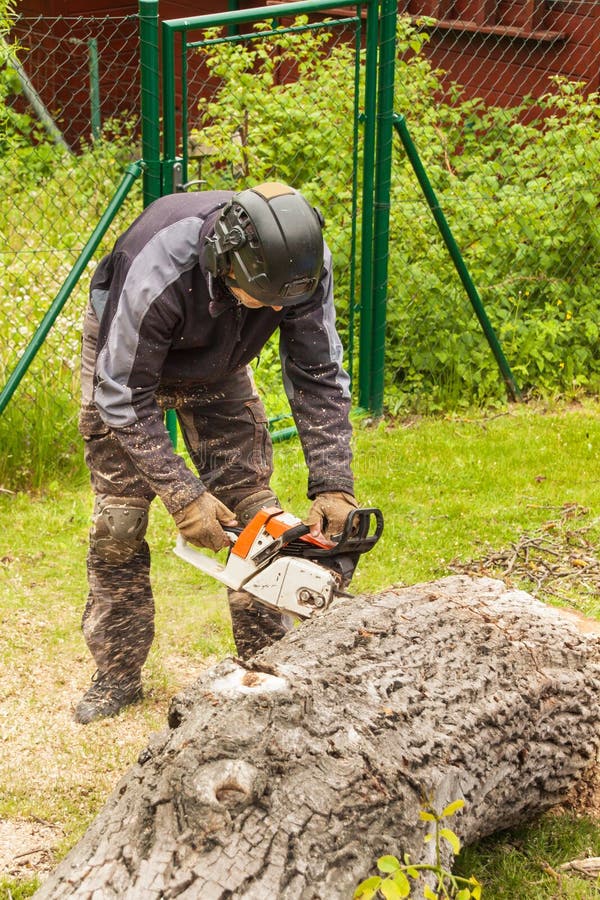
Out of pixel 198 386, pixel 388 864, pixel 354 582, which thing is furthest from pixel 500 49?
pixel 388 864

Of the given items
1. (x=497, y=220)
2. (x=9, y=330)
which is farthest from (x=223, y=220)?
(x=497, y=220)

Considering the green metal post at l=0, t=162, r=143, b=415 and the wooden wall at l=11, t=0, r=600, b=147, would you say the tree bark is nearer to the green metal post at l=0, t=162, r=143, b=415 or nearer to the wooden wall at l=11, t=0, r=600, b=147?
the green metal post at l=0, t=162, r=143, b=415

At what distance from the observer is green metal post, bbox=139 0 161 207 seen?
213 inches

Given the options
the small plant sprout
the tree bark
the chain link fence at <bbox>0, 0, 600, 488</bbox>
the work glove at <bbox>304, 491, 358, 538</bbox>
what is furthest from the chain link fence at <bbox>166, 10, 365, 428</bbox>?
the small plant sprout

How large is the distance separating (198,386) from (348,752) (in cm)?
179

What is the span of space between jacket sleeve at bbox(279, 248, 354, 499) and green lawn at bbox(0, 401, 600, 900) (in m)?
1.17

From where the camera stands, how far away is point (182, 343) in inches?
142

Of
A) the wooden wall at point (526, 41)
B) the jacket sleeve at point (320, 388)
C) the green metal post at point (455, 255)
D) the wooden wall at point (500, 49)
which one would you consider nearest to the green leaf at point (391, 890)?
the jacket sleeve at point (320, 388)

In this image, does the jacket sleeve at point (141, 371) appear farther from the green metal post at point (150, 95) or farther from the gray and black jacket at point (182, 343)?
the green metal post at point (150, 95)

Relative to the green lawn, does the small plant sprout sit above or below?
above

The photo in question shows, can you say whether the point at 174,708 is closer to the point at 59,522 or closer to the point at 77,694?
the point at 77,694

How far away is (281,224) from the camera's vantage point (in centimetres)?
320

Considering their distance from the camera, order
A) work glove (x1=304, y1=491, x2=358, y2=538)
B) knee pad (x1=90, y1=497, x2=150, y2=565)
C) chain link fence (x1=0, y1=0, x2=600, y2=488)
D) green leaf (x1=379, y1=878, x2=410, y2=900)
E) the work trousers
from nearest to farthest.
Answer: green leaf (x1=379, y1=878, x2=410, y2=900)
work glove (x1=304, y1=491, x2=358, y2=538)
knee pad (x1=90, y1=497, x2=150, y2=565)
the work trousers
chain link fence (x1=0, y1=0, x2=600, y2=488)

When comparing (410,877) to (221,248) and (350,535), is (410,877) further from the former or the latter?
(221,248)
